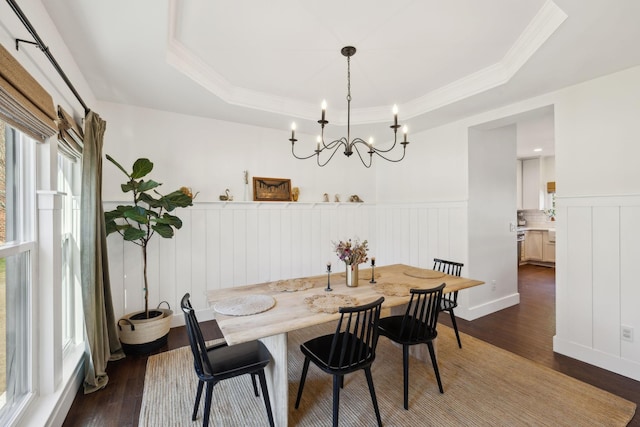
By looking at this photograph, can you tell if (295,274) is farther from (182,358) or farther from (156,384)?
(156,384)

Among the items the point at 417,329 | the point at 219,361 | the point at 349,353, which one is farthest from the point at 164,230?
the point at 417,329

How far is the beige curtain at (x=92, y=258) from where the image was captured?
7.25 feet

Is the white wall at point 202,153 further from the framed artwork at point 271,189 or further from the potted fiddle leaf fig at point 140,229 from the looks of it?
the potted fiddle leaf fig at point 140,229

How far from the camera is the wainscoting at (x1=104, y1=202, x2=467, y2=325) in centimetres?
332

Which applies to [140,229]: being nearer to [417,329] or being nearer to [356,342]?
[356,342]

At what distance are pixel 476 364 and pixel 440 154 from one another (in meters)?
2.63

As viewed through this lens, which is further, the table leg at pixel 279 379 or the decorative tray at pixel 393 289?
the decorative tray at pixel 393 289

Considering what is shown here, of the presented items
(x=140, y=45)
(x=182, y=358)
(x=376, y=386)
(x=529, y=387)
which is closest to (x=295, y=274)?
(x=182, y=358)

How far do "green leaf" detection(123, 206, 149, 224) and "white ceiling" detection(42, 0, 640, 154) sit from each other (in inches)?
46.4

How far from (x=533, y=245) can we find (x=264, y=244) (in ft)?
22.9

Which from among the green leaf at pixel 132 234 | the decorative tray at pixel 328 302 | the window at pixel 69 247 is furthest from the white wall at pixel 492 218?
the window at pixel 69 247

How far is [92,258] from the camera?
2.22 metres

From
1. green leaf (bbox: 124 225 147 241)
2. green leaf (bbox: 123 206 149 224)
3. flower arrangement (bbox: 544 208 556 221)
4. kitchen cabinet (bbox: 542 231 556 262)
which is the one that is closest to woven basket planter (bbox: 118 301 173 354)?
green leaf (bbox: 124 225 147 241)

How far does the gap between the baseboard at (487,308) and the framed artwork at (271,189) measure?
9.19 ft
